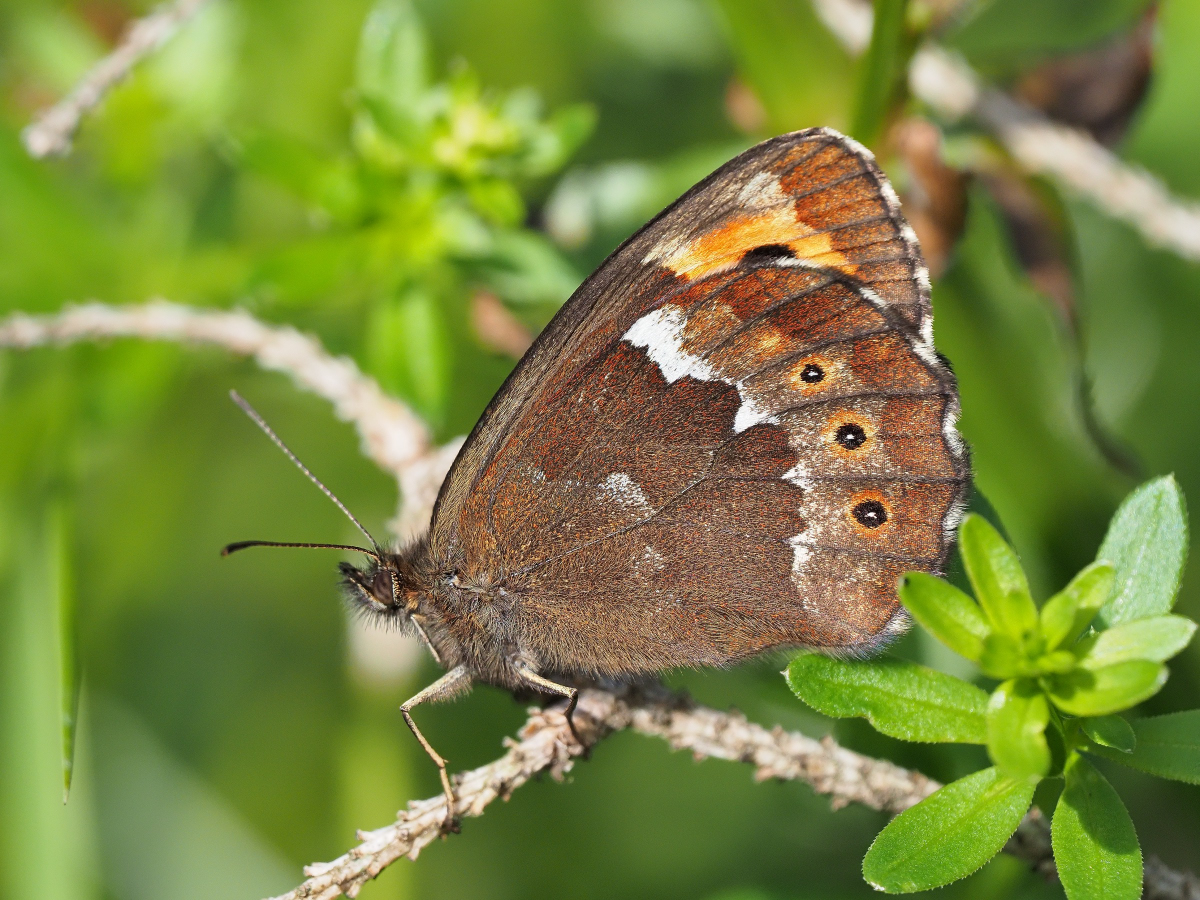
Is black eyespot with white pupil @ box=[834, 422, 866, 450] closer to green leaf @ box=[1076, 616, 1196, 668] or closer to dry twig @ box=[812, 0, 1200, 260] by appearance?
green leaf @ box=[1076, 616, 1196, 668]

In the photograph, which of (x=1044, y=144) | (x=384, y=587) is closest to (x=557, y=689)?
(x=384, y=587)

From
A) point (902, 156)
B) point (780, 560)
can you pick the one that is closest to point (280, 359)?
point (780, 560)

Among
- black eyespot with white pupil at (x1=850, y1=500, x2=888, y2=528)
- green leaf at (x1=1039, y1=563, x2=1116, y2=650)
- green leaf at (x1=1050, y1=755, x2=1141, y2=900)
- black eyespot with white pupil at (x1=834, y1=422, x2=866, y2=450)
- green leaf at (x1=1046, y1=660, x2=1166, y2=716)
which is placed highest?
black eyespot with white pupil at (x1=834, y1=422, x2=866, y2=450)

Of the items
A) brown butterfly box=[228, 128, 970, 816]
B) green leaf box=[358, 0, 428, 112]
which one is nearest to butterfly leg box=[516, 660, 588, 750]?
brown butterfly box=[228, 128, 970, 816]

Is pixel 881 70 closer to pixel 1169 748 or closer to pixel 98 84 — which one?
pixel 1169 748

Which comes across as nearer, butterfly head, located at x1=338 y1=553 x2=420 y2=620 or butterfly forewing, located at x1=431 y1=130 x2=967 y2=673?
butterfly forewing, located at x1=431 y1=130 x2=967 y2=673

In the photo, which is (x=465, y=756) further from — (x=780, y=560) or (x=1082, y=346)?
(x=1082, y=346)
